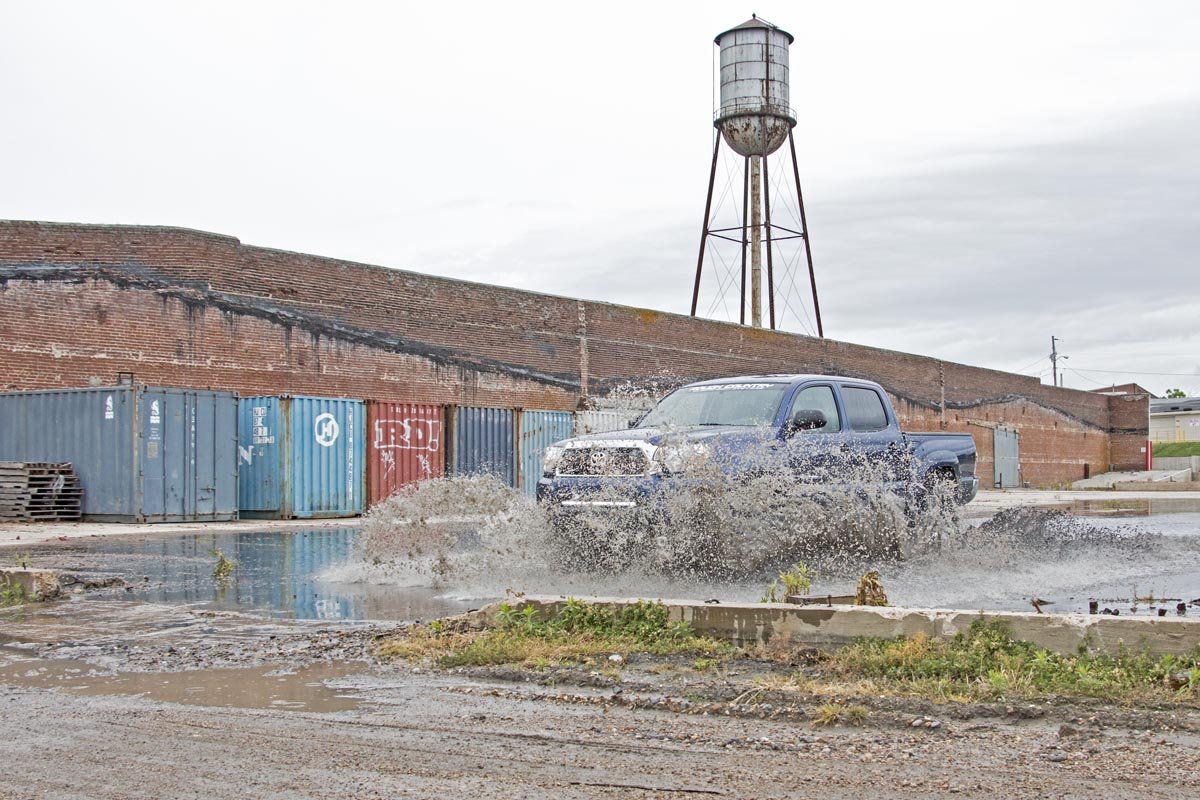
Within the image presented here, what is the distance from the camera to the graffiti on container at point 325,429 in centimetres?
2509

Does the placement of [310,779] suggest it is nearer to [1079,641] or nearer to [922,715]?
[922,715]

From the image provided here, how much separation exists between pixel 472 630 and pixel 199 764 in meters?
2.94

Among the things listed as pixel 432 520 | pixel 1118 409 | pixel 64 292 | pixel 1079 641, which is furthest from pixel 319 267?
pixel 1118 409

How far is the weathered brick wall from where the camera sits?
80.9 ft

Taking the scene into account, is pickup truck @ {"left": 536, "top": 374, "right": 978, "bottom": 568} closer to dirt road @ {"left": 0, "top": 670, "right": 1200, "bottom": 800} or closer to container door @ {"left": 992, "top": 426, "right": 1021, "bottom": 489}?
dirt road @ {"left": 0, "top": 670, "right": 1200, "bottom": 800}

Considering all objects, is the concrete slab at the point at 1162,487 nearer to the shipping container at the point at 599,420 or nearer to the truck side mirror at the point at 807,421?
the shipping container at the point at 599,420

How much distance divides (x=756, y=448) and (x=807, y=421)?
106cm

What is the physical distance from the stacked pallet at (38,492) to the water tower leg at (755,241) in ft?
91.5

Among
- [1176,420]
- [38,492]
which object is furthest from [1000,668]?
[1176,420]

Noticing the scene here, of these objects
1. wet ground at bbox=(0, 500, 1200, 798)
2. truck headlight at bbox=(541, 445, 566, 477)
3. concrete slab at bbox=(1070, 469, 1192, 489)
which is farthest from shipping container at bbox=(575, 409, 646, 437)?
concrete slab at bbox=(1070, 469, 1192, 489)

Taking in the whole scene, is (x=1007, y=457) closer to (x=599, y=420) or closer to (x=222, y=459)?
(x=599, y=420)

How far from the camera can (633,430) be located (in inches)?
432

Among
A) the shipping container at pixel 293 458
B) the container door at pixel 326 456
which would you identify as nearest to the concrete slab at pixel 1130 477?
the container door at pixel 326 456

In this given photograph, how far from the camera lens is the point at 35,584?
966 cm
